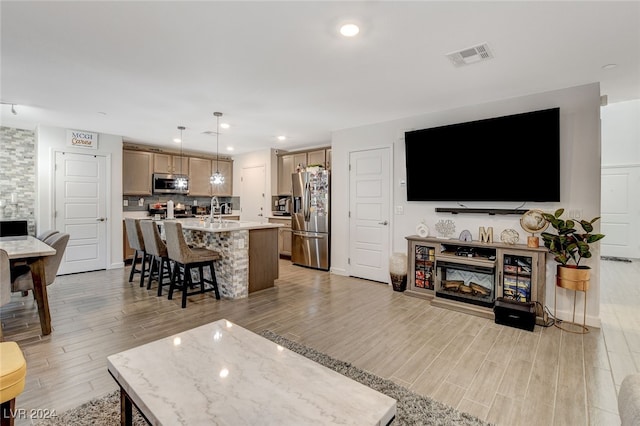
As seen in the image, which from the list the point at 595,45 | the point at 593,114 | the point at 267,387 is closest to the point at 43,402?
the point at 267,387

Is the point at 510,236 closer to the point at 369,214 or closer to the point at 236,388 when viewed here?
the point at 369,214

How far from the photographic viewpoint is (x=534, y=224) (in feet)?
11.0

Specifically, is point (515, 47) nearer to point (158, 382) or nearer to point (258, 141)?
point (158, 382)

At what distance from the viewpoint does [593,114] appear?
3.13m

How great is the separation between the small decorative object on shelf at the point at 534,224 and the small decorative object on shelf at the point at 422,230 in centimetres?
114

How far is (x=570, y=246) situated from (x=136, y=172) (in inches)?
283

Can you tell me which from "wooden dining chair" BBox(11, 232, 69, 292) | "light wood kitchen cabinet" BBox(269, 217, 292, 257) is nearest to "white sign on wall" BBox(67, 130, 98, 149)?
"wooden dining chair" BBox(11, 232, 69, 292)

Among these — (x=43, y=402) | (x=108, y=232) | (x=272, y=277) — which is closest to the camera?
(x=43, y=402)

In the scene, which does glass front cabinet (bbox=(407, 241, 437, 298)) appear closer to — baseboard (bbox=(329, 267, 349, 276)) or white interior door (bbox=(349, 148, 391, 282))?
white interior door (bbox=(349, 148, 391, 282))

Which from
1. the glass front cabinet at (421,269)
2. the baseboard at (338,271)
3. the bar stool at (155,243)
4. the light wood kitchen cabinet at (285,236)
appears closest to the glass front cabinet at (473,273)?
the glass front cabinet at (421,269)

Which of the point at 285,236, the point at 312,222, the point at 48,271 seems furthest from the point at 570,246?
the point at 48,271

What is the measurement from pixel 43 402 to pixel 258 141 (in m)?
5.09

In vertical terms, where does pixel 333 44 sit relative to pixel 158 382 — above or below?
above

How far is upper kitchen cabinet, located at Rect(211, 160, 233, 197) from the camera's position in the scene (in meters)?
7.62
